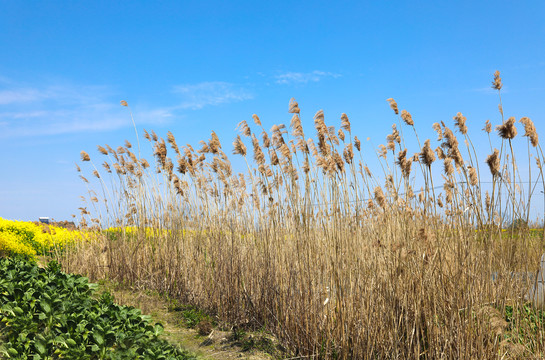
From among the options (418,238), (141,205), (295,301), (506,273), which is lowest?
(295,301)

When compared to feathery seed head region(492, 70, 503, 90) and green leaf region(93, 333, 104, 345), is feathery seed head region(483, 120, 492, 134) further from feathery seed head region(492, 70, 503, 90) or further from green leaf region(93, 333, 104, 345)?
green leaf region(93, 333, 104, 345)

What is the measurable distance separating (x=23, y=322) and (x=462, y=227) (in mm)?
4221

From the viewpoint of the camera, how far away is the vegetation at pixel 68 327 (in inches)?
148

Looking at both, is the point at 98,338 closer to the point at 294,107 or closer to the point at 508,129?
the point at 294,107

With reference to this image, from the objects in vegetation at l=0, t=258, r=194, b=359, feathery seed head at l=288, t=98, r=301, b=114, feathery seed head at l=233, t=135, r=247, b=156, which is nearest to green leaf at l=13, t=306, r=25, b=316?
vegetation at l=0, t=258, r=194, b=359

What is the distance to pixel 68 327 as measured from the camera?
4.07 metres

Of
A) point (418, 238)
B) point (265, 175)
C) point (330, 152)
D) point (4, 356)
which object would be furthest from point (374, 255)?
point (4, 356)

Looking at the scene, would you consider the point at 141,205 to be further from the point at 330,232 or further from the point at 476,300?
the point at 476,300

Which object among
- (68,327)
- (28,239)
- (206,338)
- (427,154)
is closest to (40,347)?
(68,327)

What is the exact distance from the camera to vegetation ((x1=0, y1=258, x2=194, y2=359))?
3.76 meters

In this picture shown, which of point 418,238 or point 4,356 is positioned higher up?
point 418,238

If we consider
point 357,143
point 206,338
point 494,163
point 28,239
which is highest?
point 357,143

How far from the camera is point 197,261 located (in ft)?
18.0

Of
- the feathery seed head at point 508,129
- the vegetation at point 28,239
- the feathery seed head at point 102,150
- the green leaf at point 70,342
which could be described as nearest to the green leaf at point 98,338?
the green leaf at point 70,342
